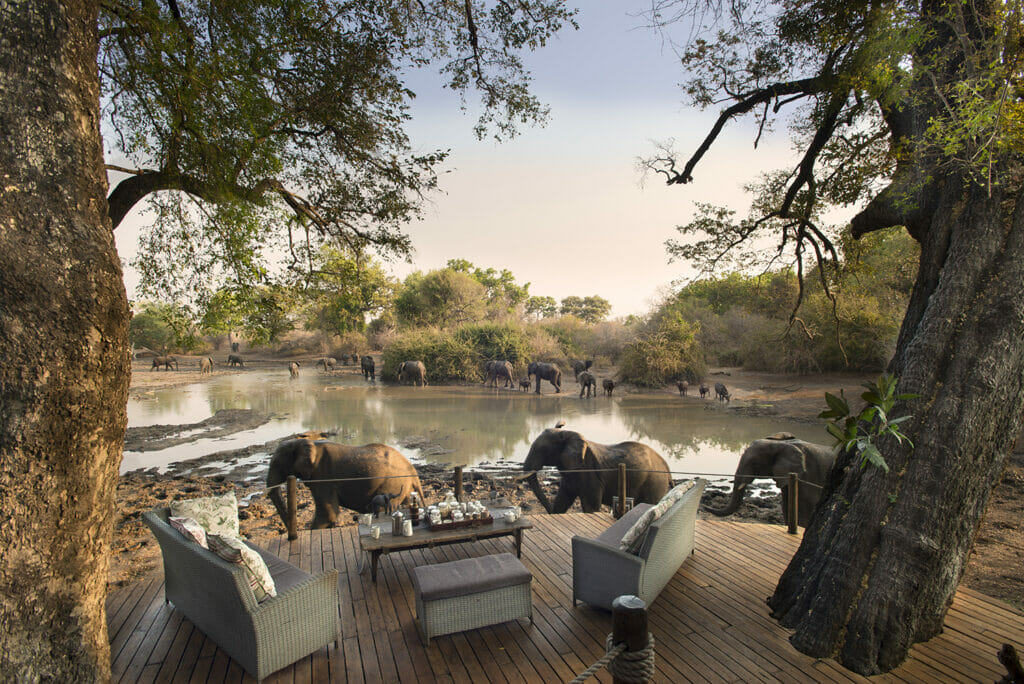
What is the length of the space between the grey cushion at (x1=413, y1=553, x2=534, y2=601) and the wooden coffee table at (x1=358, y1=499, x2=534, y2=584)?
647mm

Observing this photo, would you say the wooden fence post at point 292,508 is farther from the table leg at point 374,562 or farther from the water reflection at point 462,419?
the water reflection at point 462,419

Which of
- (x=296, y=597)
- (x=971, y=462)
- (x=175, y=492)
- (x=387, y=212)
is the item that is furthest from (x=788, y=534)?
(x=175, y=492)

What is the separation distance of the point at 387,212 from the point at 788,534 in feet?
21.4

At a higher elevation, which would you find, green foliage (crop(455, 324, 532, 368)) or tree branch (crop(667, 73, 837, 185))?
tree branch (crop(667, 73, 837, 185))

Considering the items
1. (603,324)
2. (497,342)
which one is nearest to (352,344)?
(497,342)

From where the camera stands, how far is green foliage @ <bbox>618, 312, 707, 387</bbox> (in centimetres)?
2214

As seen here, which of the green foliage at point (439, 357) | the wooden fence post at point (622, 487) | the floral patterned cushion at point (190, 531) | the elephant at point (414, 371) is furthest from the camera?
the green foliage at point (439, 357)

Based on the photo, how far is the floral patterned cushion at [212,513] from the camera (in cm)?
364

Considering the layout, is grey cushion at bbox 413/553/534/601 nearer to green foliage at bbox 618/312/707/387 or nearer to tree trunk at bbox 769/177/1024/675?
tree trunk at bbox 769/177/1024/675

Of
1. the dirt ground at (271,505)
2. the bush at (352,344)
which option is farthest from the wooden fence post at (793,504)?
the bush at (352,344)

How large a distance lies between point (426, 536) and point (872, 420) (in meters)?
3.37

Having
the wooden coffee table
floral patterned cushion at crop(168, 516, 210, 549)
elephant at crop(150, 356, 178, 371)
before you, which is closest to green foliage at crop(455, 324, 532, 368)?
elephant at crop(150, 356, 178, 371)

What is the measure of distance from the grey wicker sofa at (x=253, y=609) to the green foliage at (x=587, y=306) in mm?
56552

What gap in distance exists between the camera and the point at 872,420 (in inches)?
131
